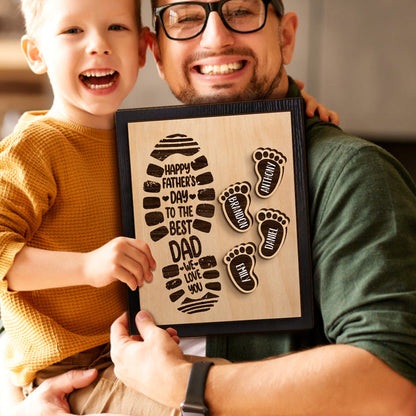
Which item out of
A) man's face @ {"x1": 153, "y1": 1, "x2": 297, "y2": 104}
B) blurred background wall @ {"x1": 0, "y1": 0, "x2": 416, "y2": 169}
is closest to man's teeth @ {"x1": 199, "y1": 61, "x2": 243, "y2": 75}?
man's face @ {"x1": 153, "y1": 1, "x2": 297, "y2": 104}

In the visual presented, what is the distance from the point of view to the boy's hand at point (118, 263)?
940mm

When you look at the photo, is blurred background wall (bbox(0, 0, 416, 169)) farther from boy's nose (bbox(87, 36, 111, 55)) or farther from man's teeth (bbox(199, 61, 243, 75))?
boy's nose (bbox(87, 36, 111, 55))

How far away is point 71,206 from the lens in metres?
1.06

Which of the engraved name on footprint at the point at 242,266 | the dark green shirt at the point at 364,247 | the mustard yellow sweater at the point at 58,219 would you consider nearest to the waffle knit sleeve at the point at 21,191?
the mustard yellow sweater at the point at 58,219

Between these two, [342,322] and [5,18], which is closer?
[342,322]

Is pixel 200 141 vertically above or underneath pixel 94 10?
underneath

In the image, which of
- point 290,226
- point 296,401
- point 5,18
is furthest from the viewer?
point 5,18

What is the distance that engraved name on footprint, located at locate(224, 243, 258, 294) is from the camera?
3.36 ft

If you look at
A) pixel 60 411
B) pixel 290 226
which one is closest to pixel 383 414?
pixel 290 226

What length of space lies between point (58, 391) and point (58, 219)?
1.06 ft

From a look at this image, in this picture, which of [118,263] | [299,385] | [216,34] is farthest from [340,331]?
[216,34]

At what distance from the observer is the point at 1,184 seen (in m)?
1.00

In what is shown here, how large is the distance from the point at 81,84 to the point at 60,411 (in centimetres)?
61

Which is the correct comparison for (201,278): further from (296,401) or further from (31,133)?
(31,133)
